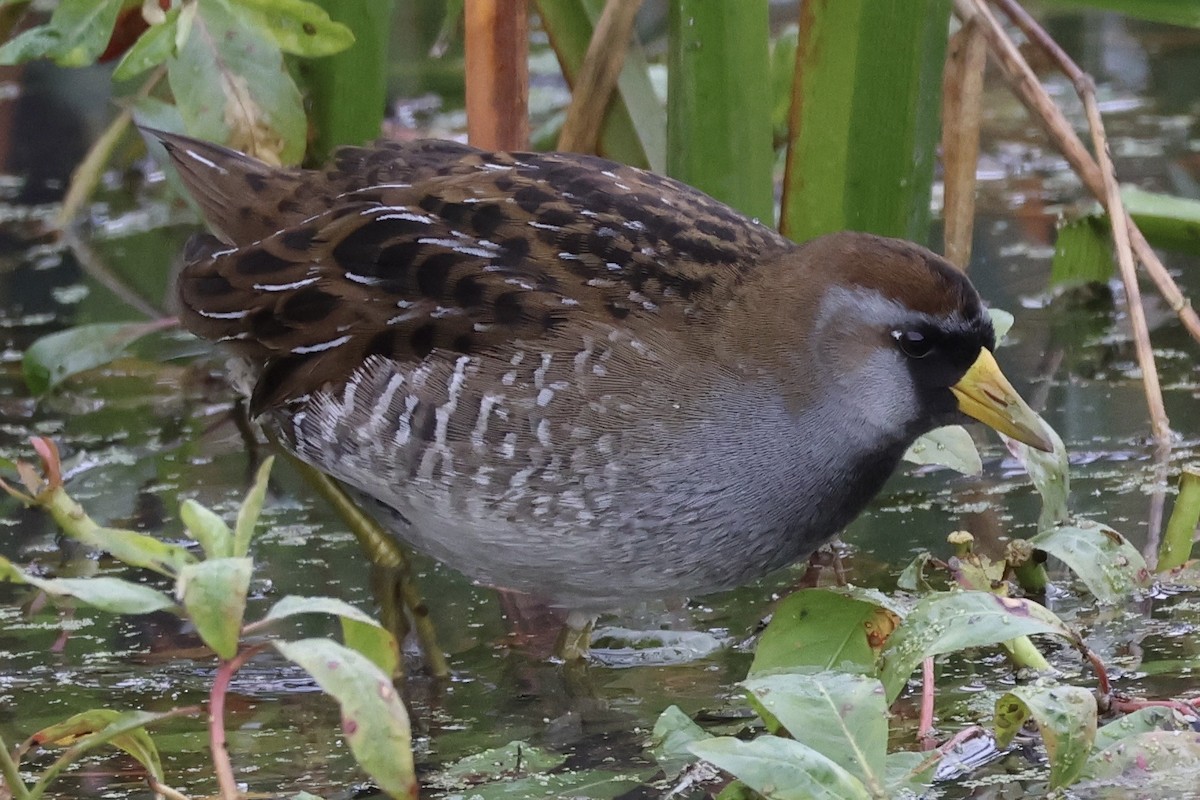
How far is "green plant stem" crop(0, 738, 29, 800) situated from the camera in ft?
5.98

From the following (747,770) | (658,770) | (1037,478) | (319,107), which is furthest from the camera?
(319,107)

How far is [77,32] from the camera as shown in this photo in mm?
A: 2697

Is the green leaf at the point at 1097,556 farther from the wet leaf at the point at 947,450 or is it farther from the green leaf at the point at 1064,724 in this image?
the green leaf at the point at 1064,724

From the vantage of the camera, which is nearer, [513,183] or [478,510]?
[478,510]

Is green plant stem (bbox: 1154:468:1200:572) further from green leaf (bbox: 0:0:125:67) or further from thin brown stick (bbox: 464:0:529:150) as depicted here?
green leaf (bbox: 0:0:125:67)

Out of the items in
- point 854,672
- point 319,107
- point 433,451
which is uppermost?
point 319,107

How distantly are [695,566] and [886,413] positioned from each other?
342 mm

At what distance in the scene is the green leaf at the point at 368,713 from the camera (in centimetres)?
160

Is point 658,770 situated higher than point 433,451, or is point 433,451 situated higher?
point 433,451

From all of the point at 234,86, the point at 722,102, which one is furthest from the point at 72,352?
the point at 722,102

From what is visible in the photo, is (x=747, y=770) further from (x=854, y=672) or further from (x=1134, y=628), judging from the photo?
(x=1134, y=628)

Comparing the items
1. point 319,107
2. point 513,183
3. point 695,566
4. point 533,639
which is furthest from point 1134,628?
point 319,107

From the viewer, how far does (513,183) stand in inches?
101

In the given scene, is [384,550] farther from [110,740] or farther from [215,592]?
[215,592]
